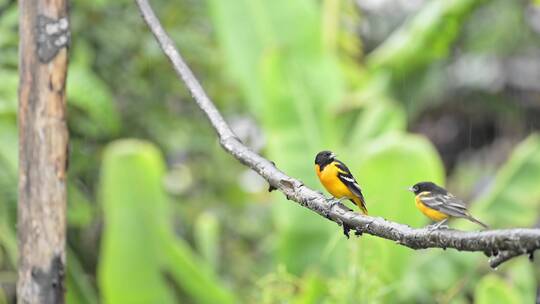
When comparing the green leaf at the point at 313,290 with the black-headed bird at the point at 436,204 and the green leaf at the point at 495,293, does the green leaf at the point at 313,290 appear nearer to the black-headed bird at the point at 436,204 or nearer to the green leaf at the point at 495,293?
the green leaf at the point at 495,293

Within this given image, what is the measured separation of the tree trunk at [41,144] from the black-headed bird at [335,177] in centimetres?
157

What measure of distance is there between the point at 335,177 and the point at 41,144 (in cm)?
161

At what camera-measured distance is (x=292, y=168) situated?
4.76 metres

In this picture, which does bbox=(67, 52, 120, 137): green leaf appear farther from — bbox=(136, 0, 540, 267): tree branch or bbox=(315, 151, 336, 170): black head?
bbox=(315, 151, 336, 170): black head

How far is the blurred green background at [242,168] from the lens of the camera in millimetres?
4578

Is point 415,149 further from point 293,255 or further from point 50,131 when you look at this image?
point 50,131

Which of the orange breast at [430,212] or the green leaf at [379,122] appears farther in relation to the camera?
the green leaf at [379,122]

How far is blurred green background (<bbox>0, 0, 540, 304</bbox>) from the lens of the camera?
4578mm

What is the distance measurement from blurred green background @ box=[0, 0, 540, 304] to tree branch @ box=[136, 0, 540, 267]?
4.79 feet

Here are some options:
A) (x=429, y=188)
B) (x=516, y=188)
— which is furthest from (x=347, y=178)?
(x=516, y=188)

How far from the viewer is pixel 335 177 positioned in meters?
1.74

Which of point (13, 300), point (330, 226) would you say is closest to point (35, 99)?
point (330, 226)

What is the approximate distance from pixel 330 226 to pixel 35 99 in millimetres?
2229

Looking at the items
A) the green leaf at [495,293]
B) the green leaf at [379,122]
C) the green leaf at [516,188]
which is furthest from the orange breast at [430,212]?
the green leaf at [379,122]
